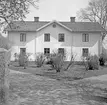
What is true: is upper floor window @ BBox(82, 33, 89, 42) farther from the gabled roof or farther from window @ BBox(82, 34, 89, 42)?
the gabled roof

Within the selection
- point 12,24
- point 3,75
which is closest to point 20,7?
point 12,24

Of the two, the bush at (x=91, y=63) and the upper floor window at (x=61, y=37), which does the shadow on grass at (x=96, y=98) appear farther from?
the upper floor window at (x=61, y=37)

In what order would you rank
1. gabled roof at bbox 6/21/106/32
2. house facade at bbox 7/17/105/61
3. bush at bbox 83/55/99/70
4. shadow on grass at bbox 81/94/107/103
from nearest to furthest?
shadow on grass at bbox 81/94/107/103 < bush at bbox 83/55/99/70 < gabled roof at bbox 6/21/106/32 < house facade at bbox 7/17/105/61

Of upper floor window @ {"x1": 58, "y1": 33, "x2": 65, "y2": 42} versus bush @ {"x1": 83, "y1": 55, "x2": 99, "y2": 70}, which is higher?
upper floor window @ {"x1": 58, "y1": 33, "x2": 65, "y2": 42}

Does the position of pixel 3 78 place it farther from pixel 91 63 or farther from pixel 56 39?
pixel 56 39

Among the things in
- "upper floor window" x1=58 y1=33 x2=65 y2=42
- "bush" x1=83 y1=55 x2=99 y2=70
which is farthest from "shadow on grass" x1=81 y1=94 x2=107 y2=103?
"upper floor window" x1=58 y1=33 x2=65 y2=42

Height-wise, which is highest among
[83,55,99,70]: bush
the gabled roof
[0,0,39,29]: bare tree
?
the gabled roof

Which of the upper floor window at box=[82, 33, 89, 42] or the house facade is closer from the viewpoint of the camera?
the house facade

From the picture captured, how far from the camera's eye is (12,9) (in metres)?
9.98

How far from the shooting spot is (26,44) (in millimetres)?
31969

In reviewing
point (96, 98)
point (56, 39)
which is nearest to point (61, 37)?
point (56, 39)

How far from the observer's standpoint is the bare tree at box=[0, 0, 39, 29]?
9680mm

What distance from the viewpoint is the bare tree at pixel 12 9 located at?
968 centimetres

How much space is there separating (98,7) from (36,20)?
16.9 m
